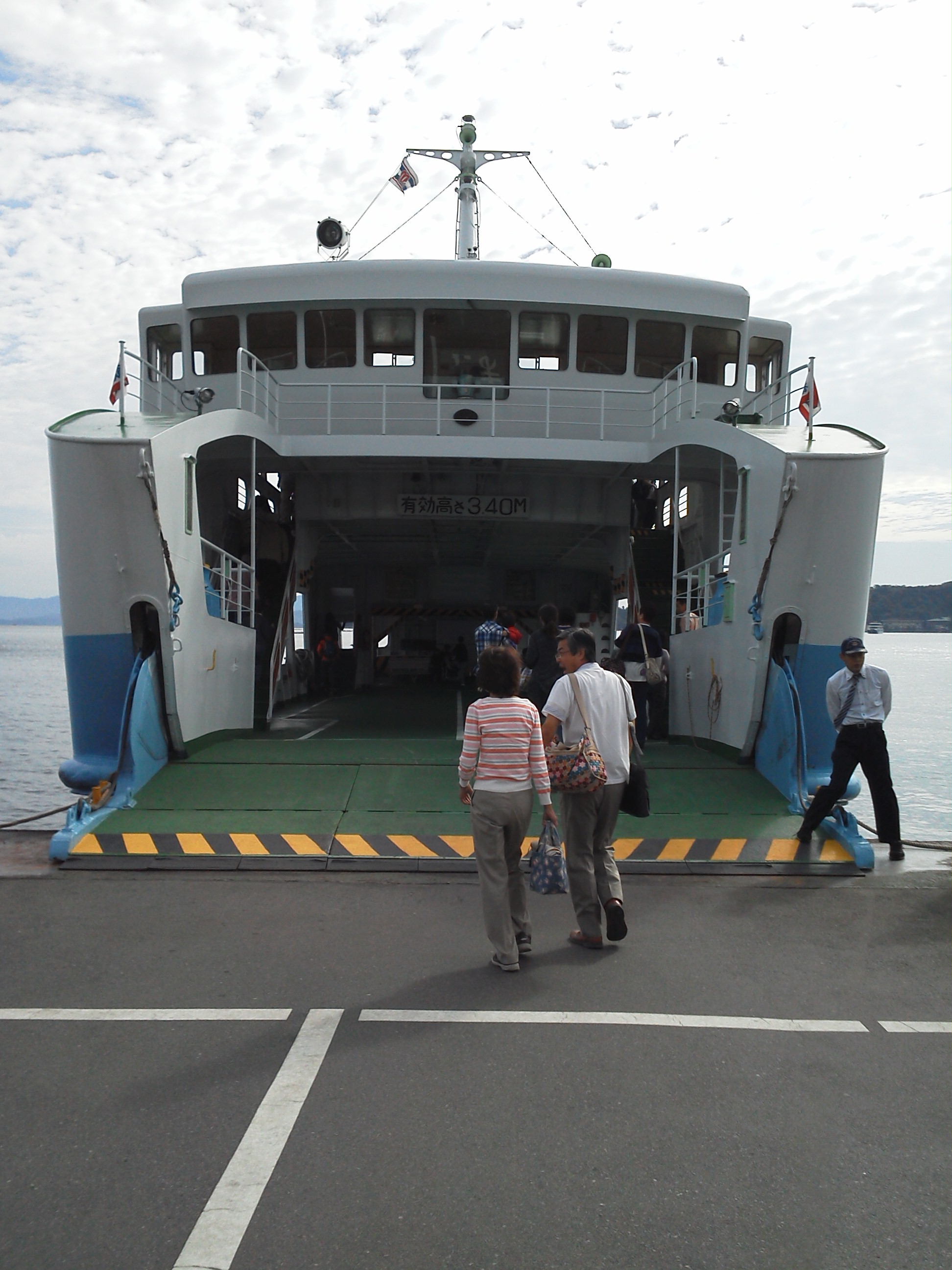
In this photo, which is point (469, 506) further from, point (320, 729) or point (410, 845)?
point (410, 845)

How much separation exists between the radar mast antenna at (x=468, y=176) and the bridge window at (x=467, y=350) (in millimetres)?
4917

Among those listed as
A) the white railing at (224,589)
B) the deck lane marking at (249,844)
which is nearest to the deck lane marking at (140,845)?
the deck lane marking at (249,844)

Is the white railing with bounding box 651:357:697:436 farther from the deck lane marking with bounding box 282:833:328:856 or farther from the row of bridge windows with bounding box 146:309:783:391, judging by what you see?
the deck lane marking with bounding box 282:833:328:856

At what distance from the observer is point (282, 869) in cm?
659

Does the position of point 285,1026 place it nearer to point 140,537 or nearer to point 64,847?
point 64,847

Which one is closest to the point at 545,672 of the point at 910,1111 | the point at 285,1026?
the point at 285,1026

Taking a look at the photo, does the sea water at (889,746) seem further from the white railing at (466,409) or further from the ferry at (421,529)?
the white railing at (466,409)

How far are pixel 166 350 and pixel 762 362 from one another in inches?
373

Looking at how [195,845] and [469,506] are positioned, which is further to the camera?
[469,506]

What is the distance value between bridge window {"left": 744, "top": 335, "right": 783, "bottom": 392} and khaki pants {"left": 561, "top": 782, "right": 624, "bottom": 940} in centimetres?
1082

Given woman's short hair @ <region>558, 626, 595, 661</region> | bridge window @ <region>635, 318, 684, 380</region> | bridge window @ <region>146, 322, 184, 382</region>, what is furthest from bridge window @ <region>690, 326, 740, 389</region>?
woman's short hair @ <region>558, 626, 595, 661</region>

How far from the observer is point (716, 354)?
1378 cm

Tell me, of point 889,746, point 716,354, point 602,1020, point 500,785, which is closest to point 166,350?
point 716,354

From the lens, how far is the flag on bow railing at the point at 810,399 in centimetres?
845
